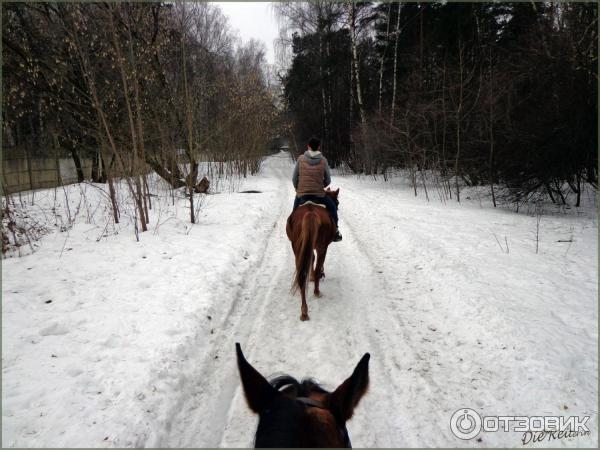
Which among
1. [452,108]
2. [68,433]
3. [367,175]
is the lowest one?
[68,433]

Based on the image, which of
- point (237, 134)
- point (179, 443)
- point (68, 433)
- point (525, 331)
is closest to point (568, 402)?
point (525, 331)

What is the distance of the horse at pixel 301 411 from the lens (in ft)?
3.74

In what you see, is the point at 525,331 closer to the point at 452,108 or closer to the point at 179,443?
the point at 179,443

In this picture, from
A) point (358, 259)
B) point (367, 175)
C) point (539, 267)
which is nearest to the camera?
point (539, 267)

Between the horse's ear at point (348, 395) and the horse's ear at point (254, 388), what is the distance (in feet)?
0.94

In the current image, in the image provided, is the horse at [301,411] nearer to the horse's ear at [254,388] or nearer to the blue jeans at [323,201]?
the horse's ear at [254,388]

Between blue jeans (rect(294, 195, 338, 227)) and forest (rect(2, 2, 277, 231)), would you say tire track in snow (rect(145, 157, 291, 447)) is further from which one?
forest (rect(2, 2, 277, 231))

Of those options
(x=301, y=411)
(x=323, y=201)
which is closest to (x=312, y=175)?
(x=323, y=201)

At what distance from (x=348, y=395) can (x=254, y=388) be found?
0.42 meters

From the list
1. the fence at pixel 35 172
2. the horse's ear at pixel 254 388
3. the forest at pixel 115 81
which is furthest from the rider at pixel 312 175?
the fence at pixel 35 172

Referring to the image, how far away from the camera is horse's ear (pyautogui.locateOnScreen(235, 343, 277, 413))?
1.30m

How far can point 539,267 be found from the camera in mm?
5199

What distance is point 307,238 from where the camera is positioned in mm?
4078

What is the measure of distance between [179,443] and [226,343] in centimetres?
125
